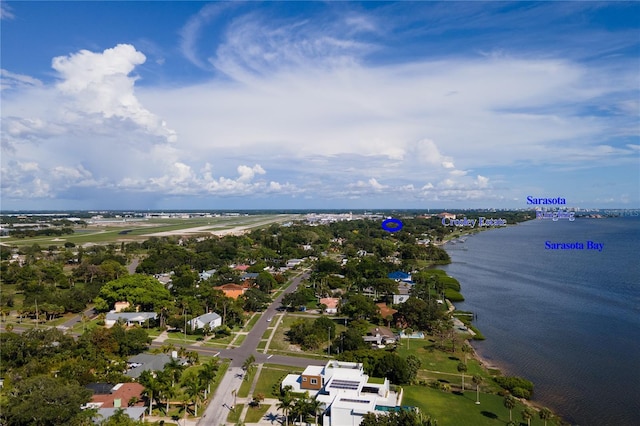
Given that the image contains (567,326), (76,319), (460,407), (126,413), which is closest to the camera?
(126,413)

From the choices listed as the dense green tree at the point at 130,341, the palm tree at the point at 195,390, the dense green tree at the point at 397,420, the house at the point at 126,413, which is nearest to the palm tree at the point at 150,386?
the house at the point at 126,413

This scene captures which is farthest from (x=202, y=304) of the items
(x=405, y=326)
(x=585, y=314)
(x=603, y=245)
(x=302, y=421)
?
(x=603, y=245)

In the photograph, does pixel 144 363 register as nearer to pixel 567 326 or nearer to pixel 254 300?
pixel 254 300

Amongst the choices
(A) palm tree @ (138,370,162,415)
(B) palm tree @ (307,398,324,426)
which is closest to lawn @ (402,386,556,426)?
(B) palm tree @ (307,398,324,426)

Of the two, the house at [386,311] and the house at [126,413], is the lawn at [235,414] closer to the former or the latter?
the house at [126,413]

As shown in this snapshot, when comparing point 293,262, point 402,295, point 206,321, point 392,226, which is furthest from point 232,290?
point 392,226

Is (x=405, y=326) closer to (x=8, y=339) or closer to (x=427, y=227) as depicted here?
(x=8, y=339)

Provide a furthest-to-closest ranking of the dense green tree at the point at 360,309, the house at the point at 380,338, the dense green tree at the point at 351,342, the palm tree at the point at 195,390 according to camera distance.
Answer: the dense green tree at the point at 360,309
the house at the point at 380,338
the dense green tree at the point at 351,342
the palm tree at the point at 195,390
